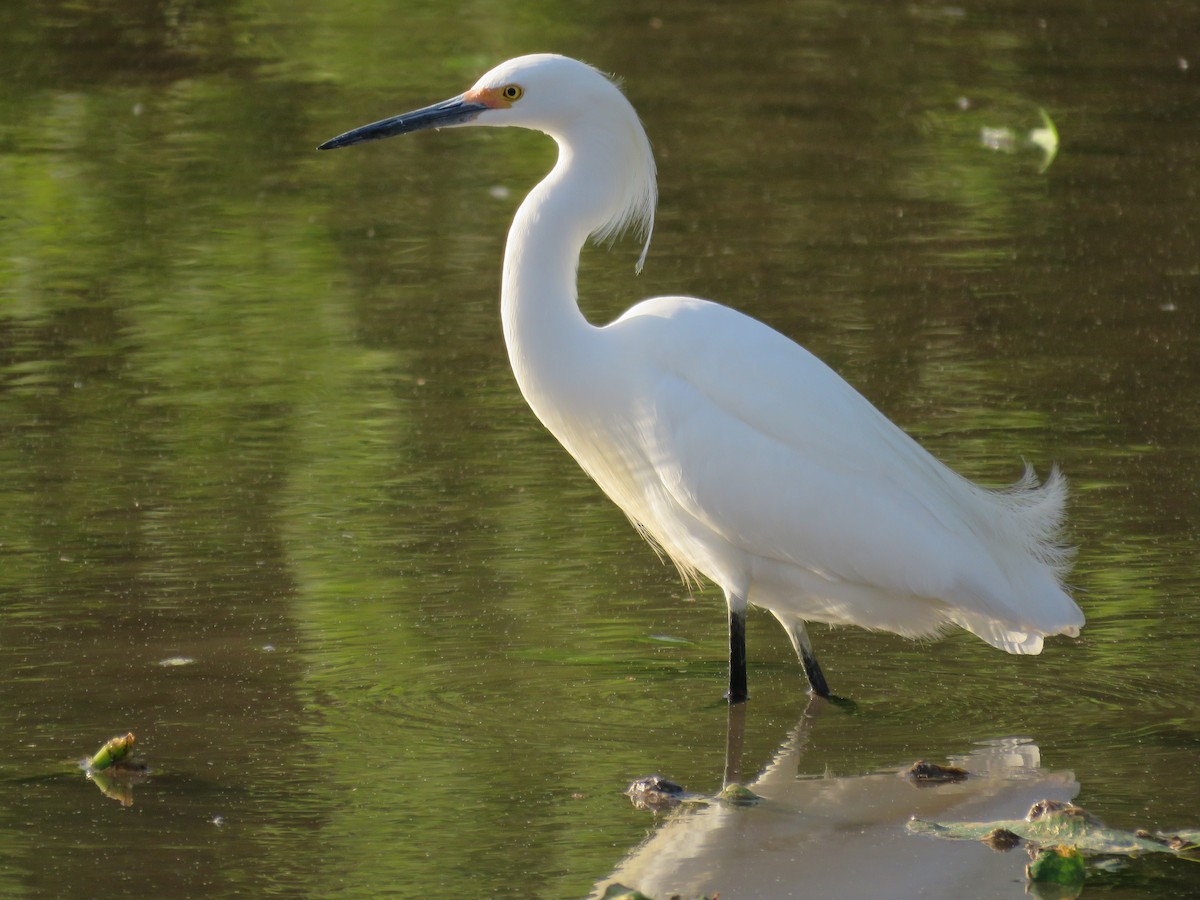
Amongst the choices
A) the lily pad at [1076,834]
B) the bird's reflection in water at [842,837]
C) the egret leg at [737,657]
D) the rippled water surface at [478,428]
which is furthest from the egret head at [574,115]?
the lily pad at [1076,834]

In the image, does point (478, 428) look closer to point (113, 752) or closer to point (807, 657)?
point (807, 657)

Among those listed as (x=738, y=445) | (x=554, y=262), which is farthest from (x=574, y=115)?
(x=738, y=445)

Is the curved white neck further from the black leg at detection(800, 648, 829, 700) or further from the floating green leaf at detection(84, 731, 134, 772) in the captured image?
the floating green leaf at detection(84, 731, 134, 772)

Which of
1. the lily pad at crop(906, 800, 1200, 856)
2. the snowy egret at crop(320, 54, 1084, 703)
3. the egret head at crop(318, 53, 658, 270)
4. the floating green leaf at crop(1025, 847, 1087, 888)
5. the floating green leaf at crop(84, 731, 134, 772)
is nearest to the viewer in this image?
the floating green leaf at crop(1025, 847, 1087, 888)

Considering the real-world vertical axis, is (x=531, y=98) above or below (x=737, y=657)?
above

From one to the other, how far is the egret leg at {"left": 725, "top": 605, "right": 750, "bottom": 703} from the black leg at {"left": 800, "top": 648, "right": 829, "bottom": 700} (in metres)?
0.17

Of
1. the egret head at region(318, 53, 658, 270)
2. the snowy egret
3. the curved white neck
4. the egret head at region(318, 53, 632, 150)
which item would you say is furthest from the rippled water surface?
the egret head at region(318, 53, 632, 150)

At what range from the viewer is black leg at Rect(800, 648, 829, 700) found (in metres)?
4.43

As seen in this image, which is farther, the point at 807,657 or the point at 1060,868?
the point at 807,657

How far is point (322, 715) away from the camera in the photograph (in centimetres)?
429

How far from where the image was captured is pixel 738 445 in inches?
167

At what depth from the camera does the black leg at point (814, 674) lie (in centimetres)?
443

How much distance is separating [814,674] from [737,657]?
23cm

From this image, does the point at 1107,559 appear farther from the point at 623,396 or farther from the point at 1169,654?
the point at 623,396
